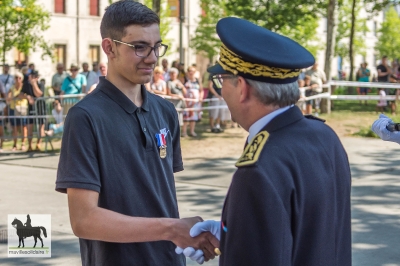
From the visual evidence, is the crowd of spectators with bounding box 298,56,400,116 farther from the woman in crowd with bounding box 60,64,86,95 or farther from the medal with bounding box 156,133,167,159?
the medal with bounding box 156,133,167,159

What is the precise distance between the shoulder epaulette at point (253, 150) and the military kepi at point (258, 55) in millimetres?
185

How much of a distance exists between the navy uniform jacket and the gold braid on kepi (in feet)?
0.38

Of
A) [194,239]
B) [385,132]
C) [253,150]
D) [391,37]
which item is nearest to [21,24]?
[385,132]

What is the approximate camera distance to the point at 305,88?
61.9ft

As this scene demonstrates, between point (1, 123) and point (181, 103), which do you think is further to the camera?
point (181, 103)

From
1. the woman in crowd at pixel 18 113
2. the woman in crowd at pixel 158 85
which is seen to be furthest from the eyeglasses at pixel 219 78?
the woman in crowd at pixel 158 85

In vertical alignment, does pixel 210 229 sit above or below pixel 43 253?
above

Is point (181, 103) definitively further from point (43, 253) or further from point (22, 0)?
point (22, 0)

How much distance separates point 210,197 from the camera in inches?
376

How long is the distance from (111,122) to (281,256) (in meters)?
1.06

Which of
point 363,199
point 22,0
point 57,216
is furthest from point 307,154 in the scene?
point 22,0

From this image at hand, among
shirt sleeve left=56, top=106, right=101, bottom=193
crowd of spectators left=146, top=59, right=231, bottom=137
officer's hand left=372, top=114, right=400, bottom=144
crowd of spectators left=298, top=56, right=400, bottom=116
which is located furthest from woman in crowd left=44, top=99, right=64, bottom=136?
shirt sleeve left=56, top=106, right=101, bottom=193

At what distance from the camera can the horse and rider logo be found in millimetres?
6898

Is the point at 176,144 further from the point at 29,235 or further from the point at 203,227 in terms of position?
the point at 29,235
